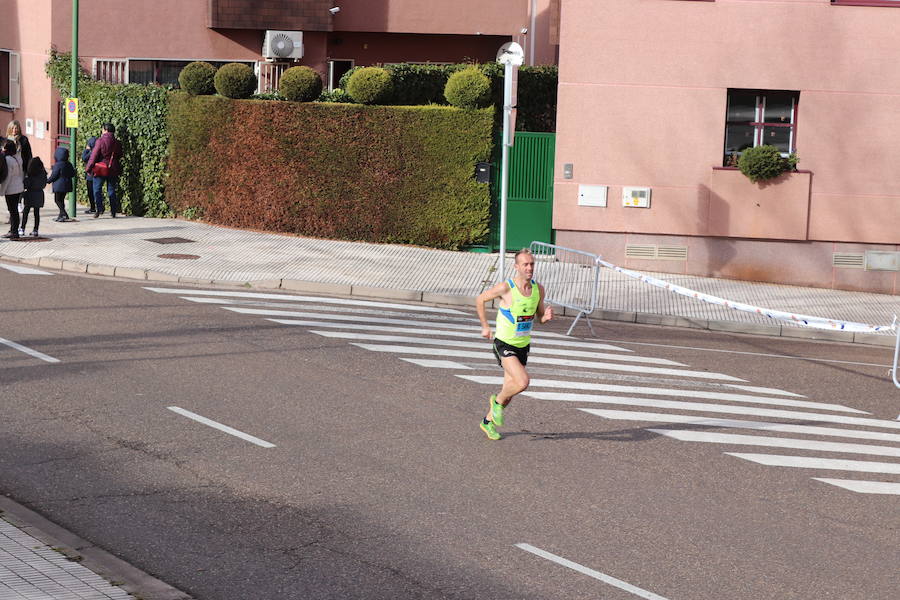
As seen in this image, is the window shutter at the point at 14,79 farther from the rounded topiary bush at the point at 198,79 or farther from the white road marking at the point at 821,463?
the white road marking at the point at 821,463

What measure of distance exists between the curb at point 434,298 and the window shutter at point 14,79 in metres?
15.5

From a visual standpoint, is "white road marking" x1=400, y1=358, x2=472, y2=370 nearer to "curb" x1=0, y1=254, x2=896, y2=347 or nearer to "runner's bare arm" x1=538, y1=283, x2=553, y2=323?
"runner's bare arm" x1=538, y1=283, x2=553, y2=323

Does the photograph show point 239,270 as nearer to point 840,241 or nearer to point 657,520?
point 840,241

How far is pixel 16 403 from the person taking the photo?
1173 centimetres

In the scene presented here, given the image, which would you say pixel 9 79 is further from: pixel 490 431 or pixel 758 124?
pixel 490 431

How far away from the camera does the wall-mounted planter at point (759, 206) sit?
22594 mm

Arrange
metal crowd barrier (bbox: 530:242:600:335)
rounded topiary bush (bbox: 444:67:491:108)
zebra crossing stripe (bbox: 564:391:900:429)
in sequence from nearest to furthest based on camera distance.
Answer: zebra crossing stripe (bbox: 564:391:900:429) → metal crowd barrier (bbox: 530:242:600:335) → rounded topiary bush (bbox: 444:67:491:108)

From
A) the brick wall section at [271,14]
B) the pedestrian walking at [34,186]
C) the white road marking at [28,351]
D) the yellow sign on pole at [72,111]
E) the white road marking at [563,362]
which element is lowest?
the white road marking at [563,362]

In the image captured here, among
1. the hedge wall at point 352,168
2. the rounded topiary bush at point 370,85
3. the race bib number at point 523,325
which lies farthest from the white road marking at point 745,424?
the rounded topiary bush at point 370,85

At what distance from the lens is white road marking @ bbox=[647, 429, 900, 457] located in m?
11.7

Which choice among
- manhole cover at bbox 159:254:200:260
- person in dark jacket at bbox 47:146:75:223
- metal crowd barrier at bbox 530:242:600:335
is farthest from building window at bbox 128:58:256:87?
metal crowd barrier at bbox 530:242:600:335

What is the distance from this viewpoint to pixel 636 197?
75.1ft

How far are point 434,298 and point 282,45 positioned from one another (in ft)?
53.5

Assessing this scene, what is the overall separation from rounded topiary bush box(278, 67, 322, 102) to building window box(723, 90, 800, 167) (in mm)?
7695
